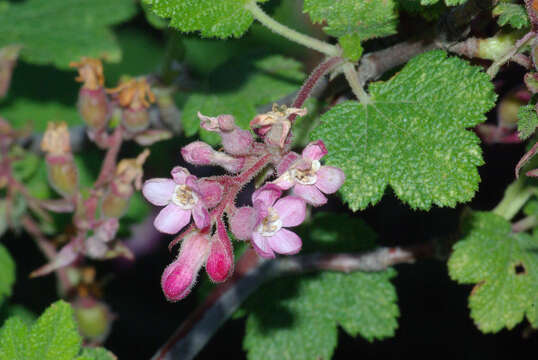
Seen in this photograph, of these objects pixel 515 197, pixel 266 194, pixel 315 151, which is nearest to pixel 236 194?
pixel 266 194

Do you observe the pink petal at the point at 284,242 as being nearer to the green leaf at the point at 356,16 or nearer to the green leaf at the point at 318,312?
the green leaf at the point at 356,16

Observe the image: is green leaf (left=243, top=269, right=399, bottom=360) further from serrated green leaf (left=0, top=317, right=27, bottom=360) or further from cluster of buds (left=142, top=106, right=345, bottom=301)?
cluster of buds (left=142, top=106, right=345, bottom=301)

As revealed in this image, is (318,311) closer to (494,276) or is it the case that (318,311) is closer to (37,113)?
(494,276)

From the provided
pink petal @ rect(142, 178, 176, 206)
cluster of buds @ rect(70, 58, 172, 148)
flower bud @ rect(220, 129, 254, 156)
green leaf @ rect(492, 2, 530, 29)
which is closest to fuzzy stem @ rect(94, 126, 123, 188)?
cluster of buds @ rect(70, 58, 172, 148)

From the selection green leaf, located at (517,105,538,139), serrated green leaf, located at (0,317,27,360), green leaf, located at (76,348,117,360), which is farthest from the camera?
green leaf, located at (76,348,117,360)

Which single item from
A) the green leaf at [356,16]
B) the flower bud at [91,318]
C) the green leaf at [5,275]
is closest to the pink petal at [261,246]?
the green leaf at [356,16]

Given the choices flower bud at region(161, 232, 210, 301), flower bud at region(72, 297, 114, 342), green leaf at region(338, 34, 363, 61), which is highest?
green leaf at region(338, 34, 363, 61)

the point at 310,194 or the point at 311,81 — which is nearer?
the point at 310,194
